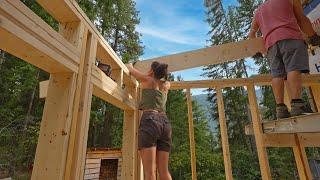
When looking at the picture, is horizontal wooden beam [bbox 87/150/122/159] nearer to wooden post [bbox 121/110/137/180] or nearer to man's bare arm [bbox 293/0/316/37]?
wooden post [bbox 121/110/137/180]

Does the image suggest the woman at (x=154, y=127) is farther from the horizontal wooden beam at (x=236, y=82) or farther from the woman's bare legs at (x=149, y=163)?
the horizontal wooden beam at (x=236, y=82)

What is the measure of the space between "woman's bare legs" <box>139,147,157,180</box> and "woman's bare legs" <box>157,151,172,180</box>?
0.19 meters

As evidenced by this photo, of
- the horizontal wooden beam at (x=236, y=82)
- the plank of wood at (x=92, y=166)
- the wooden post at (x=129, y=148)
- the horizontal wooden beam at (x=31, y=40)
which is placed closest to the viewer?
the horizontal wooden beam at (x=31, y=40)

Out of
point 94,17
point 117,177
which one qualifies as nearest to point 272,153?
point 117,177

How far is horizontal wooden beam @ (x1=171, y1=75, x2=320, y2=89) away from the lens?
3.37 meters

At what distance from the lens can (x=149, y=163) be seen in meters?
2.36

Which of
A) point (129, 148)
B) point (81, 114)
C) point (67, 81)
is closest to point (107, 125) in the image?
point (129, 148)

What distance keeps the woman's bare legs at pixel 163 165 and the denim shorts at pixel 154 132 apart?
0.17 feet

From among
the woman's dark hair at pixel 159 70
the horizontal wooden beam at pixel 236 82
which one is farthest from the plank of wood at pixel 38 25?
the horizontal wooden beam at pixel 236 82

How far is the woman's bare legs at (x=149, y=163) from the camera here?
2328mm

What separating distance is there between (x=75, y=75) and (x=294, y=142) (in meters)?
2.84

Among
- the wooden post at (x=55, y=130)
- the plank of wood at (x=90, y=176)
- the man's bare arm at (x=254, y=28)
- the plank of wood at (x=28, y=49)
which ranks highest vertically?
the man's bare arm at (x=254, y=28)

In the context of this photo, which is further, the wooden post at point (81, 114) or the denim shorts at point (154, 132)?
the denim shorts at point (154, 132)

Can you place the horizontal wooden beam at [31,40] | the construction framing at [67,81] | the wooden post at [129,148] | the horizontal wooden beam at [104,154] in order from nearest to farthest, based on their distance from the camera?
the horizontal wooden beam at [31,40], the construction framing at [67,81], the wooden post at [129,148], the horizontal wooden beam at [104,154]
